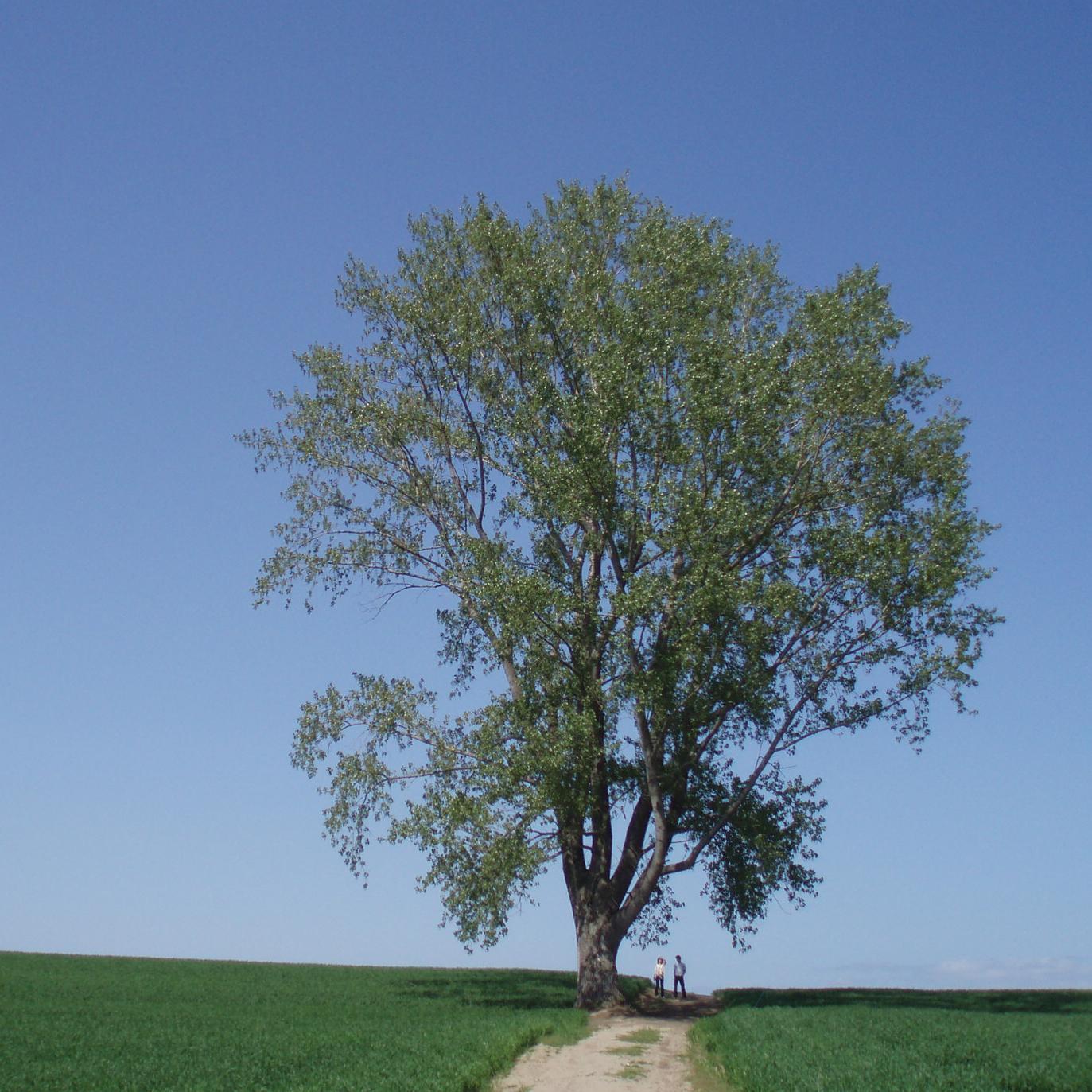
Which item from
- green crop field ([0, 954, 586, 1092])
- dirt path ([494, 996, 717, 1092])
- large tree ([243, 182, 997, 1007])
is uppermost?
large tree ([243, 182, 997, 1007])

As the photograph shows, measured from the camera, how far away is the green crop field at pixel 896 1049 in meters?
18.8

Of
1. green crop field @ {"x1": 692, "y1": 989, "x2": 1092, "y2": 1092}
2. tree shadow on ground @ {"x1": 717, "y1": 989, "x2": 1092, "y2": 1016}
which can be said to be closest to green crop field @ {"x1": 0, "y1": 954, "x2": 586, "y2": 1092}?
green crop field @ {"x1": 692, "y1": 989, "x2": 1092, "y2": 1092}

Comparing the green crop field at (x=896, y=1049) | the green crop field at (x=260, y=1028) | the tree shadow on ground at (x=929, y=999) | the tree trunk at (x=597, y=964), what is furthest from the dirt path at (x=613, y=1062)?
the tree shadow on ground at (x=929, y=999)

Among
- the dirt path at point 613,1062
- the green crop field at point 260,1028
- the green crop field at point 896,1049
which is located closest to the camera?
the green crop field at point 896,1049

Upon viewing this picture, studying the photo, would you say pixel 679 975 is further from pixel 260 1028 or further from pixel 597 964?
pixel 260 1028

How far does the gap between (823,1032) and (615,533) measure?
620 inches

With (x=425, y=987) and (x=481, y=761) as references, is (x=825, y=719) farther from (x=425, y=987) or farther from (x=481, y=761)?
(x=425, y=987)

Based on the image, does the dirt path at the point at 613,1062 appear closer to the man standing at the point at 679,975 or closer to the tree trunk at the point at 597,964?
the tree trunk at the point at 597,964

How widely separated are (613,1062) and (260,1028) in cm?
962

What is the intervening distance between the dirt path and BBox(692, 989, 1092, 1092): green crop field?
0.92 meters

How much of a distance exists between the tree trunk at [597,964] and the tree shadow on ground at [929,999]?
5.21 metres

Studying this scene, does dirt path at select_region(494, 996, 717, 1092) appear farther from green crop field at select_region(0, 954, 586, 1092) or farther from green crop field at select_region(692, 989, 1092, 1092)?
green crop field at select_region(692, 989, 1092, 1092)

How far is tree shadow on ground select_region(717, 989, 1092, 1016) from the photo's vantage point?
119 ft

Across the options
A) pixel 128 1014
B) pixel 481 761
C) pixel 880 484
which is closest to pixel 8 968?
pixel 128 1014
